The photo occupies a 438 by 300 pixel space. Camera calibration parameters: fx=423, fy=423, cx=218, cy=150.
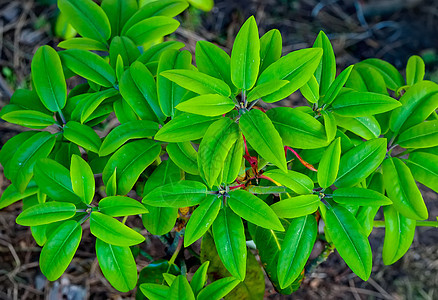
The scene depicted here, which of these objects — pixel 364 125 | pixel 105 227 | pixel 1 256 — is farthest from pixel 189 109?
pixel 1 256

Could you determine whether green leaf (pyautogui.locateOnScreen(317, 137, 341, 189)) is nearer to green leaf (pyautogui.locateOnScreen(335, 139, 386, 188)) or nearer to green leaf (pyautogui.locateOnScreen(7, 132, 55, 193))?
green leaf (pyautogui.locateOnScreen(335, 139, 386, 188))

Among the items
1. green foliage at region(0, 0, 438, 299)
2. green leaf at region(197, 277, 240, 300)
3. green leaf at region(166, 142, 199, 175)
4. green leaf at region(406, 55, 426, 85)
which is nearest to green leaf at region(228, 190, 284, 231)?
green foliage at region(0, 0, 438, 299)

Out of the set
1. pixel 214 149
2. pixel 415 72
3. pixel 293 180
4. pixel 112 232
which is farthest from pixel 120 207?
pixel 415 72

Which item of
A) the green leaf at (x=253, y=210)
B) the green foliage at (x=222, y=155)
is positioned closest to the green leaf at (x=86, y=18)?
the green foliage at (x=222, y=155)

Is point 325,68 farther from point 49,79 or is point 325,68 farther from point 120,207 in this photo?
point 49,79

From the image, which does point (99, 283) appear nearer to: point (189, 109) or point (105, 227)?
point (105, 227)

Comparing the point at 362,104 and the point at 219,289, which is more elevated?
the point at 362,104
